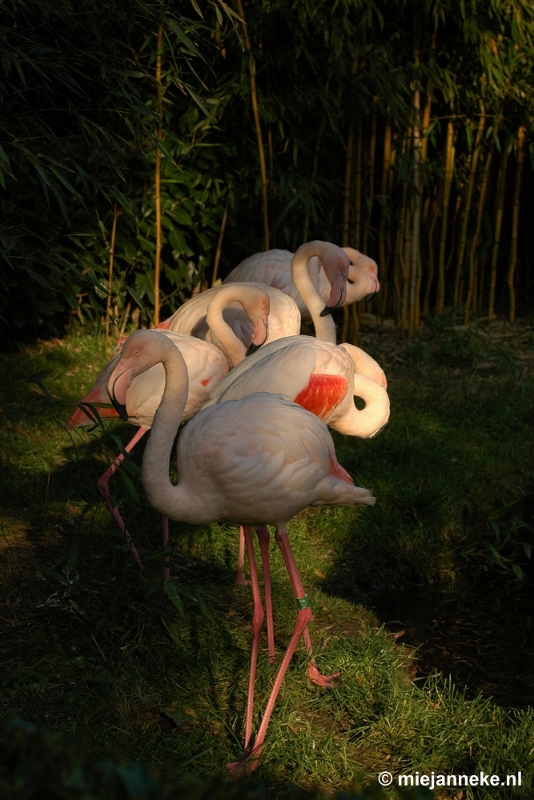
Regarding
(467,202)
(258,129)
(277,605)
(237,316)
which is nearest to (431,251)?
(467,202)

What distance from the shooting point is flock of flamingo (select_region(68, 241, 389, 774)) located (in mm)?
2766

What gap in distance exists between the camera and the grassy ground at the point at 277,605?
8.48 feet

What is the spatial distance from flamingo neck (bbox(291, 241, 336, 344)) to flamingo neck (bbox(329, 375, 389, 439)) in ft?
2.41

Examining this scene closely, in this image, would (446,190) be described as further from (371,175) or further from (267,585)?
(267,585)

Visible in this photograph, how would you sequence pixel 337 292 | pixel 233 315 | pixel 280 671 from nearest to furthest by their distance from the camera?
pixel 280 671
pixel 337 292
pixel 233 315

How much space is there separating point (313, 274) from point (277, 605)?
235cm

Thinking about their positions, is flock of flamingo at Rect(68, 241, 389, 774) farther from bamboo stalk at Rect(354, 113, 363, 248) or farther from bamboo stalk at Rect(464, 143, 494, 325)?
bamboo stalk at Rect(464, 143, 494, 325)

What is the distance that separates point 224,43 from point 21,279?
2.13m

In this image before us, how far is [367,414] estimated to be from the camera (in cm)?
388

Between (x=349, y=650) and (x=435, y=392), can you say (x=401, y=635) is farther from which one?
(x=435, y=392)

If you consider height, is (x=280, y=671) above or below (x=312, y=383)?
below

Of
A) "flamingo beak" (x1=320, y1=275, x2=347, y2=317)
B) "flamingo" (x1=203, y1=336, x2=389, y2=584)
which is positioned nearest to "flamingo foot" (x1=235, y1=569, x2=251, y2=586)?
"flamingo" (x1=203, y1=336, x2=389, y2=584)

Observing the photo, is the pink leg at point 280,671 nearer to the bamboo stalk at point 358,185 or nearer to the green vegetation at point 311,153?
the green vegetation at point 311,153

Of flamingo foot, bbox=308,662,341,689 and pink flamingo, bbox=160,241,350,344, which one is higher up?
pink flamingo, bbox=160,241,350,344
